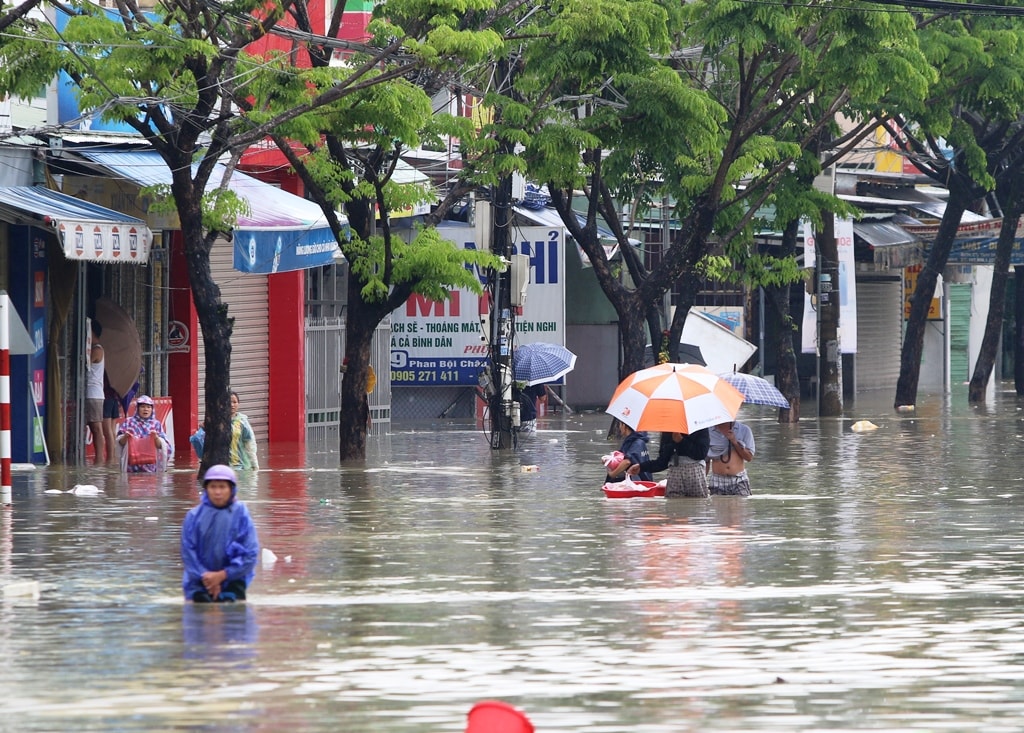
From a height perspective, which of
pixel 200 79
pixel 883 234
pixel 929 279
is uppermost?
pixel 883 234

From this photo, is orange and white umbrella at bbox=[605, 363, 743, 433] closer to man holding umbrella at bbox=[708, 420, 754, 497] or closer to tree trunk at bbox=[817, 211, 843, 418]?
man holding umbrella at bbox=[708, 420, 754, 497]

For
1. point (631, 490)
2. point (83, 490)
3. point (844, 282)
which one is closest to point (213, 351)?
point (83, 490)

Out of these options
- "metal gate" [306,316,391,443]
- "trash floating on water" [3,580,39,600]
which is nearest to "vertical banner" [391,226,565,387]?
"metal gate" [306,316,391,443]

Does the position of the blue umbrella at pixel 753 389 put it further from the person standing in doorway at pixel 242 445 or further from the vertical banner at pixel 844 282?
the vertical banner at pixel 844 282

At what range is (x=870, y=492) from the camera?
63.0 ft

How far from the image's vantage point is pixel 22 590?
11.3m

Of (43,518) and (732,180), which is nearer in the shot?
(43,518)

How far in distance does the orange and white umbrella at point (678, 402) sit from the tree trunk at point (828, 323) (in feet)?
54.8

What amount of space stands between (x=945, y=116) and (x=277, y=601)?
23746 mm

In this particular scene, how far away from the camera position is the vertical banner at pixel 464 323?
35375mm

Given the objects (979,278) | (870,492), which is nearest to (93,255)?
(870,492)

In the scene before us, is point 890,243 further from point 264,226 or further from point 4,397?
point 4,397

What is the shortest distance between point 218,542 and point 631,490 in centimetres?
→ 809

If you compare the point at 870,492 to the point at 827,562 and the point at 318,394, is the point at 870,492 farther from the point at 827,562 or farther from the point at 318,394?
the point at 318,394
